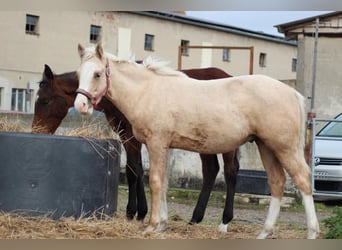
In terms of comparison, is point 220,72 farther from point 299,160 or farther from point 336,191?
point 336,191

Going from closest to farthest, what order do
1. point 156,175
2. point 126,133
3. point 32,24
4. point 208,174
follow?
1. point 156,175
2. point 126,133
3. point 208,174
4. point 32,24

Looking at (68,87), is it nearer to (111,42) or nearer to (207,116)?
(207,116)

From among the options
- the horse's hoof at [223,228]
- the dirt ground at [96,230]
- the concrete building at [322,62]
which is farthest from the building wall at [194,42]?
the dirt ground at [96,230]

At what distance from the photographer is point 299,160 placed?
17.9ft

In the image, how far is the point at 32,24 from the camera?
25.4 metres

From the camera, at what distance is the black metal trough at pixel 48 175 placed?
5.30 meters

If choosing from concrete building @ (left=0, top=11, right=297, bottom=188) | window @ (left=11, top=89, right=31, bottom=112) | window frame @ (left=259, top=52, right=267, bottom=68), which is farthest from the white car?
window frame @ (left=259, top=52, right=267, bottom=68)

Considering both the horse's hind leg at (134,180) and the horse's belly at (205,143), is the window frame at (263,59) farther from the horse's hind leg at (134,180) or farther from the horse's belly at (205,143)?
the horse's belly at (205,143)

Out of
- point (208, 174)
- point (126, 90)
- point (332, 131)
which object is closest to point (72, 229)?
point (126, 90)

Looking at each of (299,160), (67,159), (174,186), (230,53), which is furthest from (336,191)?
(230,53)

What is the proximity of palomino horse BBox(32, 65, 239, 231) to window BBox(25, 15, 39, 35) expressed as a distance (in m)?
19.0

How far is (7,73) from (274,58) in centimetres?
1110

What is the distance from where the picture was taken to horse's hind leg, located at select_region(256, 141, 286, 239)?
18.5ft

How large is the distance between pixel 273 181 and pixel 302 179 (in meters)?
0.37
